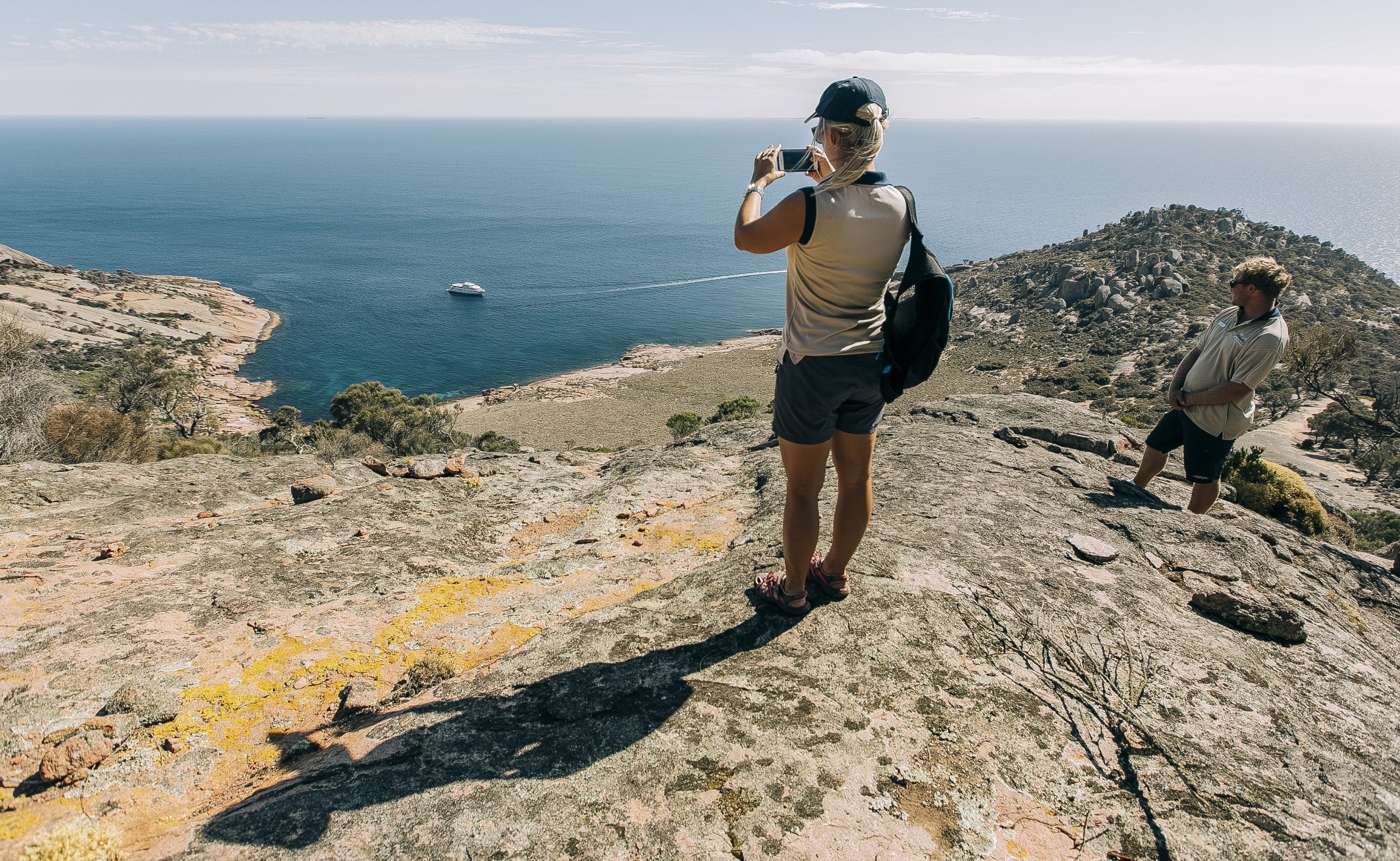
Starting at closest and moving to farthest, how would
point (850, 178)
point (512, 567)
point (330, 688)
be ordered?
point (850, 178) < point (330, 688) < point (512, 567)

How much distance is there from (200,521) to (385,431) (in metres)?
18.3

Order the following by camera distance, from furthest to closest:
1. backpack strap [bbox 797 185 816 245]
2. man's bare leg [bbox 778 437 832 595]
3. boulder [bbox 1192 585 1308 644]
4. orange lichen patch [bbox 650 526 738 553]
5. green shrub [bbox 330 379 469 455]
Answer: green shrub [bbox 330 379 469 455] → orange lichen patch [bbox 650 526 738 553] → boulder [bbox 1192 585 1308 644] → man's bare leg [bbox 778 437 832 595] → backpack strap [bbox 797 185 816 245]

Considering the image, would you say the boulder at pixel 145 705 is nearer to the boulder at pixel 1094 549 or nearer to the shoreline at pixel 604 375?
the boulder at pixel 1094 549

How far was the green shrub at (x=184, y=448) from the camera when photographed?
1159cm

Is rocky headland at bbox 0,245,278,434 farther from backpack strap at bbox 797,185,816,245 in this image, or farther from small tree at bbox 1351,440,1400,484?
small tree at bbox 1351,440,1400,484

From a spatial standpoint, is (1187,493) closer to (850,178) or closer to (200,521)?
(850,178)

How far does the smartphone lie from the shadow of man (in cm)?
238

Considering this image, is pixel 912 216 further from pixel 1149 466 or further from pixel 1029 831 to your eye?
pixel 1149 466

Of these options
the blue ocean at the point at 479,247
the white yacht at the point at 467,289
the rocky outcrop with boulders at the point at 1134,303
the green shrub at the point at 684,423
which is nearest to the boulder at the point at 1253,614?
the green shrub at the point at 684,423

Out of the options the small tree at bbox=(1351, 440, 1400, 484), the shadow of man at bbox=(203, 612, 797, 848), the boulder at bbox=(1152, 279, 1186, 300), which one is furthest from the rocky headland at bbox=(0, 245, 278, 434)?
the boulder at bbox=(1152, 279, 1186, 300)

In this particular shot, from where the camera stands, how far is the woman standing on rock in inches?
109

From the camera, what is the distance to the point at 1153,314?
43125mm

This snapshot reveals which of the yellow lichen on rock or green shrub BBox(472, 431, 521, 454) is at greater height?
the yellow lichen on rock

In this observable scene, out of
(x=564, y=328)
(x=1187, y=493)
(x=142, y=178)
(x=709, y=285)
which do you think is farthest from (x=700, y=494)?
(x=142, y=178)
